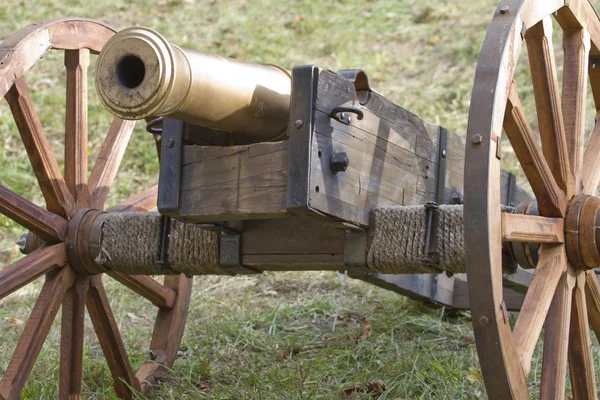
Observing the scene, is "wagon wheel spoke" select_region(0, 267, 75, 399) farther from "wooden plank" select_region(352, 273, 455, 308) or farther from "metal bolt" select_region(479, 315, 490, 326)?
"metal bolt" select_region(479, 315, 490, 326)

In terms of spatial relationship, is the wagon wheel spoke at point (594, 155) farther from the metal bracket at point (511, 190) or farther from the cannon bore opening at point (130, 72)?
the cannon bore opening at point (130, 72)

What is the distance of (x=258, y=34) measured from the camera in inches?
304

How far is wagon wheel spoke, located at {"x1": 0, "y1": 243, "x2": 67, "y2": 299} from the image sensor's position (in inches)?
118

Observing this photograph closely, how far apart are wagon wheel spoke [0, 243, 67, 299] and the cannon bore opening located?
1.07 meters

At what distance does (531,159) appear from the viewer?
97.4 inches

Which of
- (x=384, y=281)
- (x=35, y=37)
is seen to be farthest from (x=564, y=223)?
(x=35, y=37)

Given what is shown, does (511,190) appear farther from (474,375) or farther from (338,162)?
(338,162)

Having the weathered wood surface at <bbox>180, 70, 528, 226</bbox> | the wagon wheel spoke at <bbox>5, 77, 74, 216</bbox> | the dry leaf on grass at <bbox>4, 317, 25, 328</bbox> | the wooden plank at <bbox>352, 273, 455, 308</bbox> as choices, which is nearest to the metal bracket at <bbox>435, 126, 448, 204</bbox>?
the weathered wood surface at <bbox>180, 70, 528, 226</bbox>

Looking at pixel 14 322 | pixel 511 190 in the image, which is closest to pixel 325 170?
pixel 511 190

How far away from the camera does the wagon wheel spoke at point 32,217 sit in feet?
10.1

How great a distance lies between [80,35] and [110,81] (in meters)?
1.13

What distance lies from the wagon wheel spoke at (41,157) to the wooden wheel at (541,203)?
1688 mm

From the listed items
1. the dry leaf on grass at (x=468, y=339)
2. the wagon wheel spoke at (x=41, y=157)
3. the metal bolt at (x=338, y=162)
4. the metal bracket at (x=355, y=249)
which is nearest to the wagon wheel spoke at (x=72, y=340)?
the wagon wheel spoke at (x=41, y=157)

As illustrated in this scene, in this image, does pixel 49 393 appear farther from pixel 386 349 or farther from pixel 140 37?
pixel 140 37
